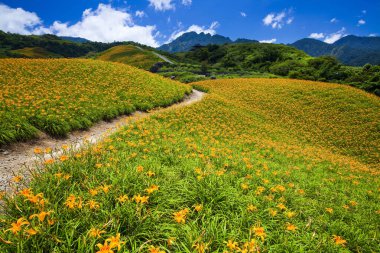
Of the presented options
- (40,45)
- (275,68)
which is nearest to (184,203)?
(275,68)

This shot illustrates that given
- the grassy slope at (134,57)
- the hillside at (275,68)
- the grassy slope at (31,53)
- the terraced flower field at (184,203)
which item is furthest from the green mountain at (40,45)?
the terraced flower field at (184,203)

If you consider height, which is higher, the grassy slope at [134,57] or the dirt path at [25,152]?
the grassy slope at [134,57]

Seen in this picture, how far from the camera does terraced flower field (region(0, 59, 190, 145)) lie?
8367 millimetres

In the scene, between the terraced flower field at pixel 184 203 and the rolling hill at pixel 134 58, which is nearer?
the terraced flower field at pixel 184 203

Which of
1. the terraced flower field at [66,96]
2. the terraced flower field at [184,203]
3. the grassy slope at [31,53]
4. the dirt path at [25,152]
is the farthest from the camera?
the grassy slope at [31,53]

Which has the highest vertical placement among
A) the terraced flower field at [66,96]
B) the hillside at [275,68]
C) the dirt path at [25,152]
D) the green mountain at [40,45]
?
the green mountain at [40,45]

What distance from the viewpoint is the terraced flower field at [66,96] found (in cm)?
837

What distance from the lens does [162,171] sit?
197 inches

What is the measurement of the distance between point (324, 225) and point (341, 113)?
20491 millimetres

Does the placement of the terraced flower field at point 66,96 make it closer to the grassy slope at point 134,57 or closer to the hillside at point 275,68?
the hillside at point 275,68

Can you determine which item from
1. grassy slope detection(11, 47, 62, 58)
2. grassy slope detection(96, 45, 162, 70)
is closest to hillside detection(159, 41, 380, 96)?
grassy slope detection(96, 45, 162, 70)

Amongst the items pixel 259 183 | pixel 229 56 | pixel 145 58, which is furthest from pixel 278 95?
pixel 229 56

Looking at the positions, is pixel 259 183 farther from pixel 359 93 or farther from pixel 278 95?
pixel 359 93

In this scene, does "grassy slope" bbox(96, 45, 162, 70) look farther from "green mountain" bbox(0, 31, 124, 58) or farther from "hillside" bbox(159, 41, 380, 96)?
"green mountain" bbox(0, 31, 124, 58)
